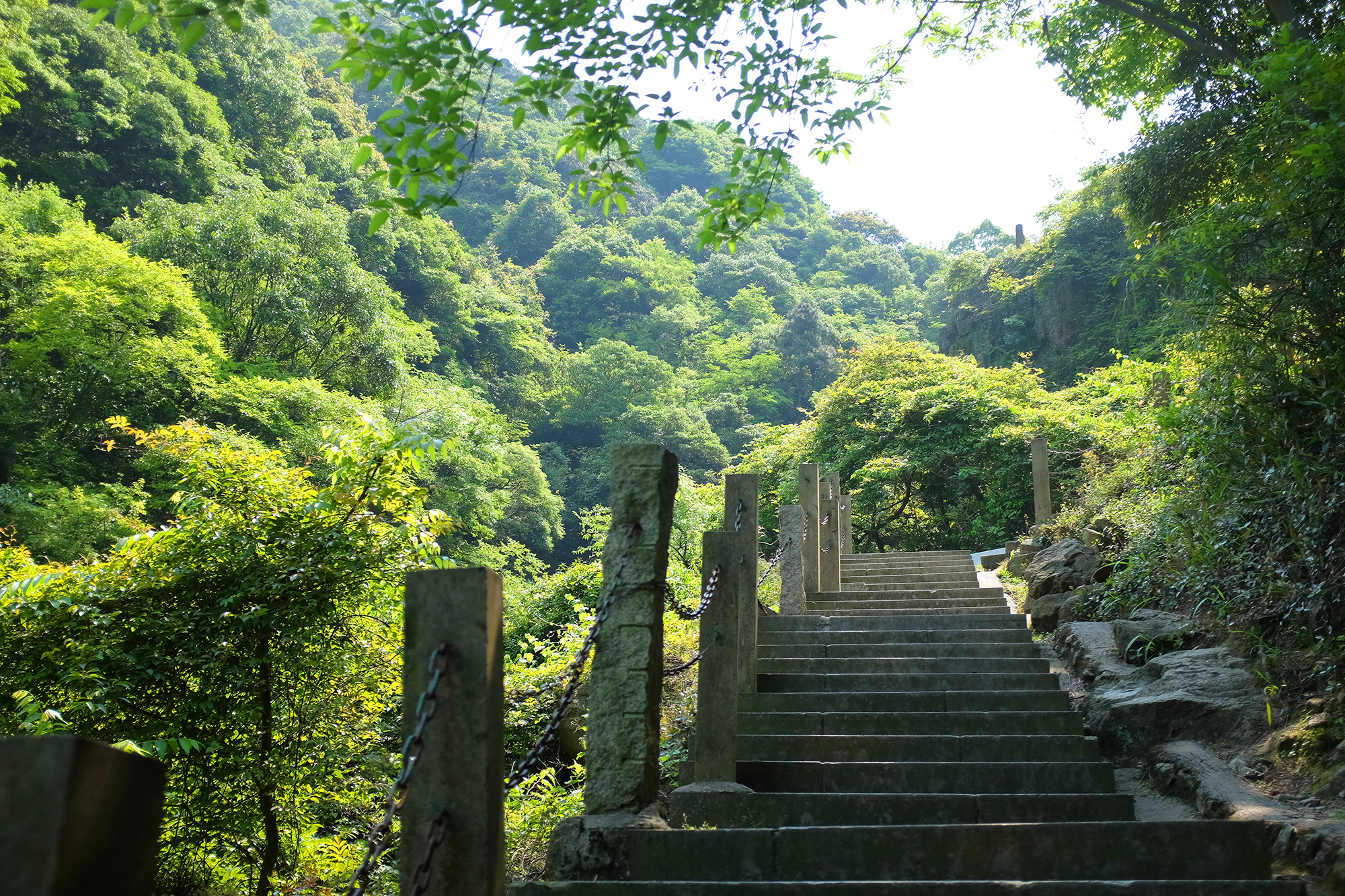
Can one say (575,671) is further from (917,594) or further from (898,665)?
(917,594)

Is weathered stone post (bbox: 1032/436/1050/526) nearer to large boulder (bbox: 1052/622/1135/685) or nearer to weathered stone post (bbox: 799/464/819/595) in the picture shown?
weathered stone post (bbox: 799/464/819/595)

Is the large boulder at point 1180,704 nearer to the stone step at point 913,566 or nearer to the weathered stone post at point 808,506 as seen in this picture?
the weathered stone post at point 808,506

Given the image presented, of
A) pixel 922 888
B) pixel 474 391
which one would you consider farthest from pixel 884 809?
pixel 474 391

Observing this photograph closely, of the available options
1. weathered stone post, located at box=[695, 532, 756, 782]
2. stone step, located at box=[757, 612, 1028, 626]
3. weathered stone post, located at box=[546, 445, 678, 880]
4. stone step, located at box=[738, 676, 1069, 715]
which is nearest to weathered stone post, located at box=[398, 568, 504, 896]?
weathered stone post, located at box=[546, 445, 678, 880]

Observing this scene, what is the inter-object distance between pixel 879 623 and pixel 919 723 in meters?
2.15

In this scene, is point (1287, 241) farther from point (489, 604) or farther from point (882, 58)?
point (489, 604)

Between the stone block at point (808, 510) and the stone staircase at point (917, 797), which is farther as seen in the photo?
the stone block at point (808, 510)

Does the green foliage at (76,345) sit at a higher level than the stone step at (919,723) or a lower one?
higher

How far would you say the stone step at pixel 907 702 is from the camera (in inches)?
208

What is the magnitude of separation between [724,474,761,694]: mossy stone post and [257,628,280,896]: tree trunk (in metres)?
2.85

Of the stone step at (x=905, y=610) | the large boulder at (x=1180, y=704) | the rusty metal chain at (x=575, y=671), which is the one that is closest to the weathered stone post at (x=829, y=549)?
the stone step at (x=905, y=610)

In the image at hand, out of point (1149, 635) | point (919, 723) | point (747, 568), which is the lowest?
point (919, 723)

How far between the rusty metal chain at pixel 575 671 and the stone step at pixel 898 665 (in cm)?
301

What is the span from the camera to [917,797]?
153 inches
